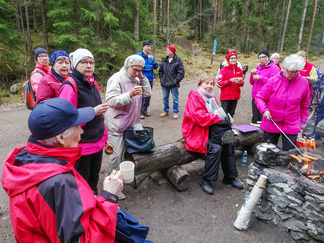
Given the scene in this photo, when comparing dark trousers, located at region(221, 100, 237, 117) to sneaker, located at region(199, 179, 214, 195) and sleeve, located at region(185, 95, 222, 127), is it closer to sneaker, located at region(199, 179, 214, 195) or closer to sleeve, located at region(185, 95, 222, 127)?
sleeve, located at region(185, 95, 222, 127)

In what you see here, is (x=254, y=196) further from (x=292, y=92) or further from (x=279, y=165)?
(x=292, y=92)

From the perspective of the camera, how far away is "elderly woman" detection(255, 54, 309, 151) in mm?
3617

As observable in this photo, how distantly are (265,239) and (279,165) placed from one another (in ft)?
3.74

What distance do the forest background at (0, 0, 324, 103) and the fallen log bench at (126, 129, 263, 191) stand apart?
7.30 meters

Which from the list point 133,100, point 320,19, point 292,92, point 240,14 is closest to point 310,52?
point 320,19

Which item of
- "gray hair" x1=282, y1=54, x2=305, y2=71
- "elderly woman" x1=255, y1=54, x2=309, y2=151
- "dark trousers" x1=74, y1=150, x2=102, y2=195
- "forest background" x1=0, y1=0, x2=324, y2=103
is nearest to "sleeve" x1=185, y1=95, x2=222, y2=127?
"elderly woman" x1=255, y1=54, x2=309, y2=151

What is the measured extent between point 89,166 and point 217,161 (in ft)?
7.10

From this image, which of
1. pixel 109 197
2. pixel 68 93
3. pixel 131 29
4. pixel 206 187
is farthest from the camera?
pixel 131 29

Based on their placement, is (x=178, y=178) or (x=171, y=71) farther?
(x=171, y=71)

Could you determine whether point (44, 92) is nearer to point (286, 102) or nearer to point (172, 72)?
point (286, 102)

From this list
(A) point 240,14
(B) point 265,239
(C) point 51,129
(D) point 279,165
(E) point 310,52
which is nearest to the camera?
(C) point 51,129

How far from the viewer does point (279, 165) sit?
11.2 feet

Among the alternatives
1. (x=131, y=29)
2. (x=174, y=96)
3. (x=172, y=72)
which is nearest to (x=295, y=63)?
(x=172, y=72)

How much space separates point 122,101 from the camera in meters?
3.25
